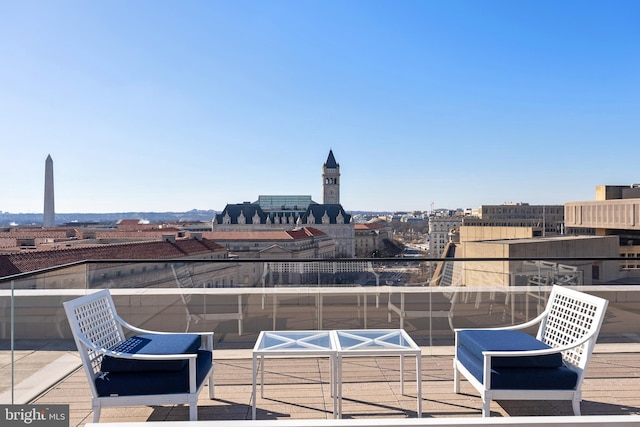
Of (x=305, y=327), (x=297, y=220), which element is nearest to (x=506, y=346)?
(x=305, y=327)

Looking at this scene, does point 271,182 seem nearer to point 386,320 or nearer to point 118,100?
point 118,100

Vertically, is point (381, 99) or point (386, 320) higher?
point (381, 99)

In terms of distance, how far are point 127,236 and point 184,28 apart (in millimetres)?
34087

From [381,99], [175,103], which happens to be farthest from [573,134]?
[175,103]

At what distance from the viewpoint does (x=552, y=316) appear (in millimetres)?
2713

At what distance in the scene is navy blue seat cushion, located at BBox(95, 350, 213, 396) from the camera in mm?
2070

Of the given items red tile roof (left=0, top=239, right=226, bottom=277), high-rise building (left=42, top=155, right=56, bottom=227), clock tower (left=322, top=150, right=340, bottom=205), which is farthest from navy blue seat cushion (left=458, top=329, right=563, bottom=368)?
high-rise building (left=42, top=155, right=56, bottom=227)

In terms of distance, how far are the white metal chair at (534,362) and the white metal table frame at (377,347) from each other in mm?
307

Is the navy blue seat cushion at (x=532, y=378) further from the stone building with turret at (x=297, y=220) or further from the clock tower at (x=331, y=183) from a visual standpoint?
the clock tower at (x=331, y=183)

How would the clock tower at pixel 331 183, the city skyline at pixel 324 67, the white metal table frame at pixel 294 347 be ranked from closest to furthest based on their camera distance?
1. the white metal table frame at pixel 294 347
2. the city skyline at pixel 324 67
3. the clock tower at pixel 331 183

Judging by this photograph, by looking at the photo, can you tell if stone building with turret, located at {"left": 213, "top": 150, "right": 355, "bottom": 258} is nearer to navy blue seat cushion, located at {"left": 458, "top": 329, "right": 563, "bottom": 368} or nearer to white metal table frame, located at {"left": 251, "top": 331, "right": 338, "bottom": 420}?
white metal table frame, located at {"left": 251, "top": 331, "right": 338, "bottom": 420}

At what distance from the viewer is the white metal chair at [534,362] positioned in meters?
2.14

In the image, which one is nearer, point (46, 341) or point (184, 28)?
point (46, 341)

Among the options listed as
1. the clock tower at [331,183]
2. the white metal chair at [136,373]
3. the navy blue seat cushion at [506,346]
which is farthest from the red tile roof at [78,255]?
the clock tower at [331,183]
